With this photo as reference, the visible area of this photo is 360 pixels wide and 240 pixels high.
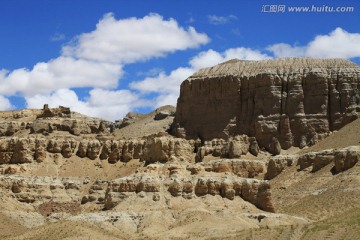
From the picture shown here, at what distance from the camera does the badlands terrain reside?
108 meters

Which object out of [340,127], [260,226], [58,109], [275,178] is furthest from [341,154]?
[58,109]

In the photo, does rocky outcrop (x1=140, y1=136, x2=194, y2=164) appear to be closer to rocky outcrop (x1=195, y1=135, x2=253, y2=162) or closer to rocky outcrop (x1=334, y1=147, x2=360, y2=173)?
rocky outcrop (x1=195, y1=135, x2=253, y2=162)

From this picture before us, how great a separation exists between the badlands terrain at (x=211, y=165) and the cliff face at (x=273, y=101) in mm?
223

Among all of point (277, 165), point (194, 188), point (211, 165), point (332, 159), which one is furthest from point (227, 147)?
point (194, 188)

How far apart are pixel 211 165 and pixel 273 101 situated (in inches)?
1300

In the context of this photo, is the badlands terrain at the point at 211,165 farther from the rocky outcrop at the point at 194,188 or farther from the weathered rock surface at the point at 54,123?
the weathered rock surface at the point at 54,123

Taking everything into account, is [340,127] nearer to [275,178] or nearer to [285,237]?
[275,178]

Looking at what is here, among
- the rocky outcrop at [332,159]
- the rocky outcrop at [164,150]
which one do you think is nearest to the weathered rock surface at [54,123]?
the rocky outcrop at [164,150]

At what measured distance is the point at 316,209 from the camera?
126750 millimetres

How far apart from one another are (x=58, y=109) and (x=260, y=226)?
277 feet

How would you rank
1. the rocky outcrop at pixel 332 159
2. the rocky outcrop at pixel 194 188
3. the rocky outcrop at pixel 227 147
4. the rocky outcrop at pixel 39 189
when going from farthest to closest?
the rocky outcrop at pixel 227 147 → the rocky outcrop at pixel 332 159 → the rocky outcrop at pixel 39 189 → the rocky outcrop at pixel 194 188

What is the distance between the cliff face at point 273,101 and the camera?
6747 inches

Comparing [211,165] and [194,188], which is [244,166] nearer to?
[211,165]

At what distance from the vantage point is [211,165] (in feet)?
485
